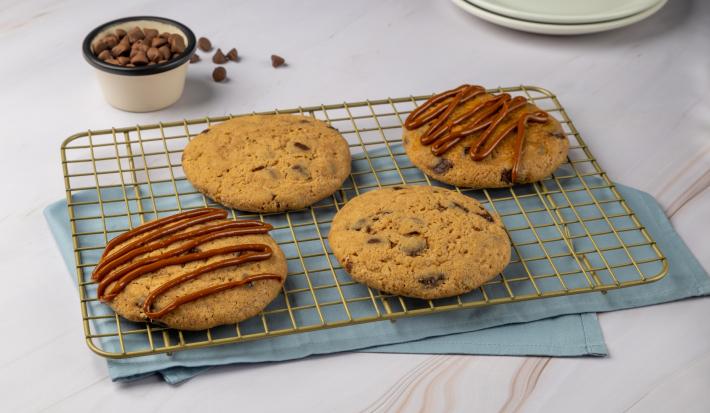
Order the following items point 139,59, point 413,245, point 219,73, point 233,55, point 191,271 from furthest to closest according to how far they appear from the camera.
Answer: point 233,55 → point 219,73 → point 139,59 → point 413,245 → point 191,271

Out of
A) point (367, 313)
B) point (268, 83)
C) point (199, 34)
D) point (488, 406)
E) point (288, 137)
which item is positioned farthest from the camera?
point (199, 34)

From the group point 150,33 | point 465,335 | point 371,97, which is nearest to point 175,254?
point 465,335

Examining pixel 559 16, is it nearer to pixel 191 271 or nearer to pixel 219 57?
pixel 219 57

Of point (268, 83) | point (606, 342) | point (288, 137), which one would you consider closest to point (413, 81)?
point (268, 83)

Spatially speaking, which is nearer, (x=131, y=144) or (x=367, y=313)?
(x=367, y=313)

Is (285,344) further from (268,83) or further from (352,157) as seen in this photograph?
(268,83)

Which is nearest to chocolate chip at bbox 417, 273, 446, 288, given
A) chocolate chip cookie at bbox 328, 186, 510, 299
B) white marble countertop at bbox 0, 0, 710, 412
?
chocolate chip cookie at bbox 328, 186, 510, 299
